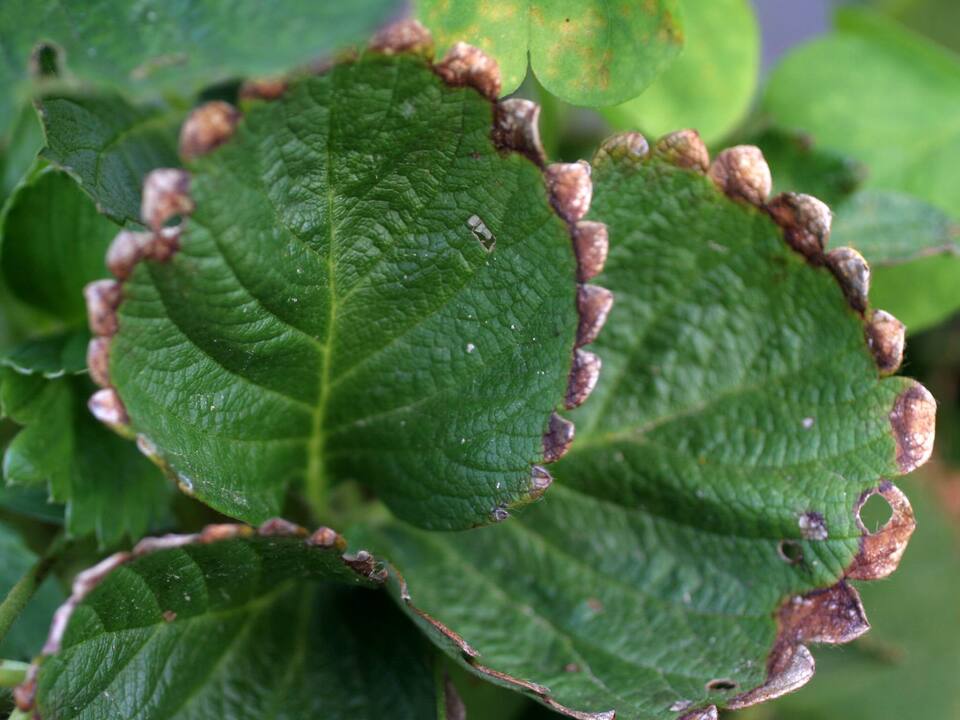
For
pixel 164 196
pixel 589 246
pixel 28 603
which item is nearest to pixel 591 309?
pixel 589 246

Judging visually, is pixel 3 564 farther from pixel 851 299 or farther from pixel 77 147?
pixel 851 299

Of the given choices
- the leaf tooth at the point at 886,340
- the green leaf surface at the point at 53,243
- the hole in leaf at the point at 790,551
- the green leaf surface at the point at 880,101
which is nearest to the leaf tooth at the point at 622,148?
the leaf tooth at the point at 886,340

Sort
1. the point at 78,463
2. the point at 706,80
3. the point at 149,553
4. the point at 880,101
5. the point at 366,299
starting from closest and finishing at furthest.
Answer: the point at 149,553, the point at 366,299, the point at 78,463, the point at 706,80, the point at 880,101

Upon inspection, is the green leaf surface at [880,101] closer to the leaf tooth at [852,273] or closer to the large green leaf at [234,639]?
the leaf tooth at [852,273]

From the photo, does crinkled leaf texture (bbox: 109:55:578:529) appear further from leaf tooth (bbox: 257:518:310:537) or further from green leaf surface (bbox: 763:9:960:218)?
green leaf surface (bbox: 763:9:960:218)

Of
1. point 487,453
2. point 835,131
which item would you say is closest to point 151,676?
point 487,453

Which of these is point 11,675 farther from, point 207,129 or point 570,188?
point 570,188
